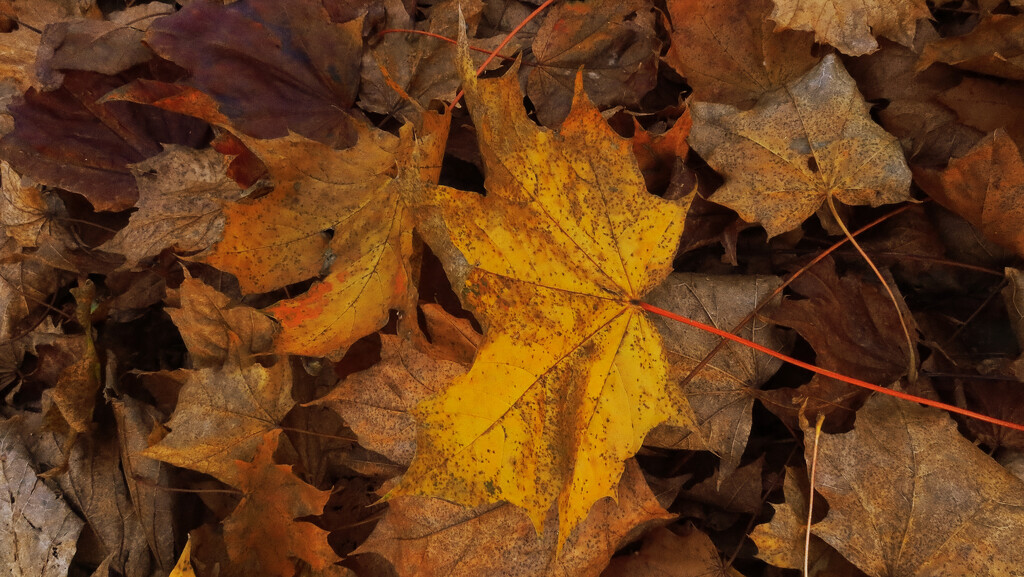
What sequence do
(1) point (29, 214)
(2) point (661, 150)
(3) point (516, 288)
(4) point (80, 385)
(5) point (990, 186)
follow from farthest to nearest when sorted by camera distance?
1. (1) point (29, 214)
2. (4) point (80, 385)
3. (2) point (661, 150)
4. (5) point (990, 186)
5. (3) point (516, 288)

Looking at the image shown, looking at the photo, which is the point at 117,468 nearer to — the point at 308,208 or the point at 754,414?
the point at 308,208

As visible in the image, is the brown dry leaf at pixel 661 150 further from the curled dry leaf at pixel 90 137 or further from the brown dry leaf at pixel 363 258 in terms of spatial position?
the curled dry leaf at pixel 90 137

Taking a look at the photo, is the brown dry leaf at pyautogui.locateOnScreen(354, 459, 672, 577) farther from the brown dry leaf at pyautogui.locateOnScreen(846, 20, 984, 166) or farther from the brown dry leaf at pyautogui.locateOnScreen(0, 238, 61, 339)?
the brown dry leaf at pyautogui.locateOnScreen(0, 238, 61, 339)

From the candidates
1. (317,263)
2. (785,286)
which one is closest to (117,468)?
(317,263)

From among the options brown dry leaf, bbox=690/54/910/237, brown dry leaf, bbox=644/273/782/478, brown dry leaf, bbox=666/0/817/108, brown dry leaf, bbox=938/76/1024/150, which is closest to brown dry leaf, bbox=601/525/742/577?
brown dry leaf, bbox=644/273/782/478

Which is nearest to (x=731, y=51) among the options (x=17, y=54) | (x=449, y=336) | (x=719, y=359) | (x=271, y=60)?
(x=719, y=359)

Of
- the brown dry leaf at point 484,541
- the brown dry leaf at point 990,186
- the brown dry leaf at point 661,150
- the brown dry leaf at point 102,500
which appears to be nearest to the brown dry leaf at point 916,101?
the brown dry leaf at point 990,186

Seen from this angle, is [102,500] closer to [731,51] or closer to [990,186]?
[731,51]
